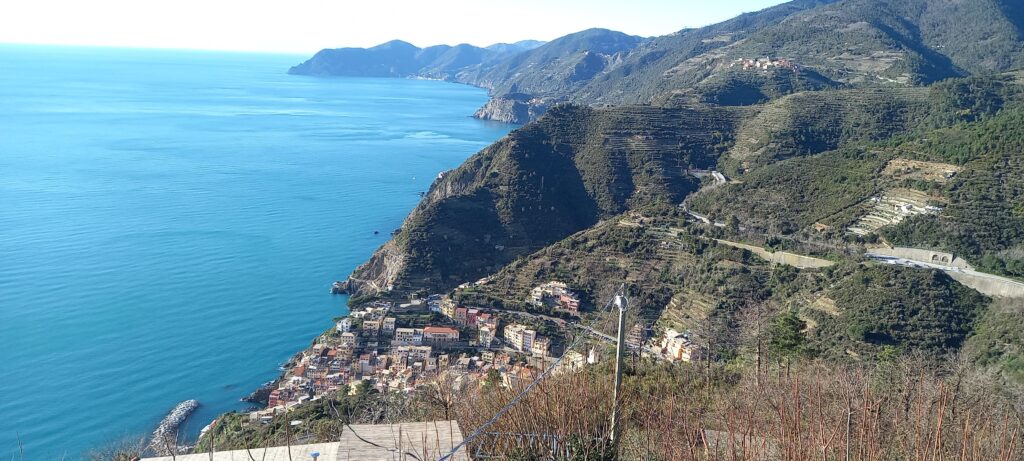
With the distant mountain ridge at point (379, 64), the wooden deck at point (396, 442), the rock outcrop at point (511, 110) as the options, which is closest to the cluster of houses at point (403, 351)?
the wooden deck at point (396, 442)

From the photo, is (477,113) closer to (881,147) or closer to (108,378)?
(881,147)

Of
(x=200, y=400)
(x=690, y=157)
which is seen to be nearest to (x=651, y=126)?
(x=690, y=157)

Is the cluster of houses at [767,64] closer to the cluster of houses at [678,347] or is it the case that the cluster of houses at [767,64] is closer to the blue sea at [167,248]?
the blue sea at [167,248]

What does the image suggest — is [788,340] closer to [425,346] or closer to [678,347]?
[678,347]

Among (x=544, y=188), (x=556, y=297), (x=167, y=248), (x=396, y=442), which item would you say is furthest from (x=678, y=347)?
(x=167, y=248)

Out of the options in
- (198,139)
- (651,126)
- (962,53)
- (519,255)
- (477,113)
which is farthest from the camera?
(477,113)

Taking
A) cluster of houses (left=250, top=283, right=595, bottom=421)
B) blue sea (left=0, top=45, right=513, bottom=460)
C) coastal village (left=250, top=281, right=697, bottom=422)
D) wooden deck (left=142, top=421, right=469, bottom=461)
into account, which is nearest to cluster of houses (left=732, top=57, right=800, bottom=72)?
blue sea (left=0, top=45, right=513, bottom=460)

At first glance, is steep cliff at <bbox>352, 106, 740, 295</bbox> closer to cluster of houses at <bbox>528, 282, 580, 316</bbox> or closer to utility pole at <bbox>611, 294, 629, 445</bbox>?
cluster of houses at <bbox>528, 282, 580, 316</bbox>
